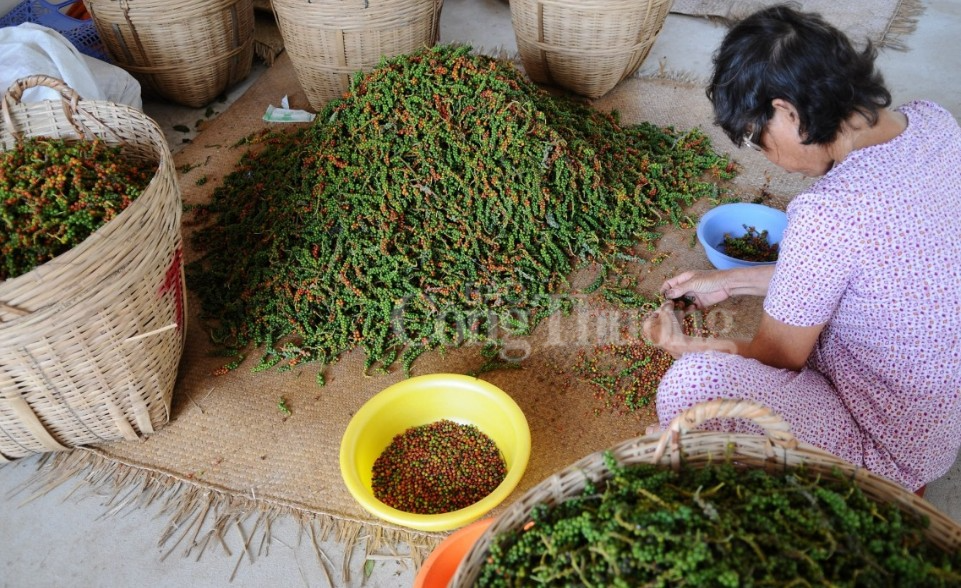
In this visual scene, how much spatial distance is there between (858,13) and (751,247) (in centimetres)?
245

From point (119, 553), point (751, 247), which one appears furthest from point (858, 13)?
point (119, 553)

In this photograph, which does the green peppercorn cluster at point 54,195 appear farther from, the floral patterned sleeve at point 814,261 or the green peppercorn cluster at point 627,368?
the floral patterned sleeve at point 814,261

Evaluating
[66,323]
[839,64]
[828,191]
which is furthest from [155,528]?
[839,64]

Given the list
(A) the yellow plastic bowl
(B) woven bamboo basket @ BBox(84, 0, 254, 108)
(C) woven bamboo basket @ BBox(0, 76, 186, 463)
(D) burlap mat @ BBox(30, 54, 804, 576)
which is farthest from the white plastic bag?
(A) the yellow plastic bowl

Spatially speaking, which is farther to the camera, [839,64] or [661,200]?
[661,200]

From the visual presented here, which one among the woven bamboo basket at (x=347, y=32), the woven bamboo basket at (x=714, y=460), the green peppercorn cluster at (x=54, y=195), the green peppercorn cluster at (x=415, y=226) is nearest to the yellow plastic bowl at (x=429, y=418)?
the green peppercorn cluster at (x=415, y=226)

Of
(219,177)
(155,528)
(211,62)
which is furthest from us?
(211,62)

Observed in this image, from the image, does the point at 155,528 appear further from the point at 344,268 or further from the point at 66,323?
the point at 344,268

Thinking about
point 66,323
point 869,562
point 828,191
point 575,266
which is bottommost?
point 575,266

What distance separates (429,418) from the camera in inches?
75.5

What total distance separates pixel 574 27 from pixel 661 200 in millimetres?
936

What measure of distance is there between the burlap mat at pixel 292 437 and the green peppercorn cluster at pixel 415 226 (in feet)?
0.28

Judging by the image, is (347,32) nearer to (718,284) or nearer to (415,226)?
(415,226)

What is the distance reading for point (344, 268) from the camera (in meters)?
2.21
